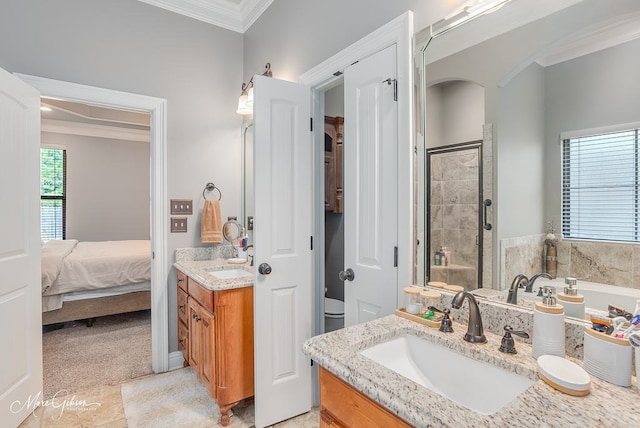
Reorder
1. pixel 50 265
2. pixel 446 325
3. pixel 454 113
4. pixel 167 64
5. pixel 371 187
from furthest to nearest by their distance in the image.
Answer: pixel 50 265, pixel 167 64, pixel 371 187, pixel 454 113, pixel 446 325

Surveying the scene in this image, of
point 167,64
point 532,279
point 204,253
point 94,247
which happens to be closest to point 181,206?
point 204,253

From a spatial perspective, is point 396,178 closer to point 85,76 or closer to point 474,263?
point 474,263

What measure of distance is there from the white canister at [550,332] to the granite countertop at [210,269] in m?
1.54

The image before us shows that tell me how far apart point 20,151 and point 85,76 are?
2.40 feet

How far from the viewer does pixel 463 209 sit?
1351mm

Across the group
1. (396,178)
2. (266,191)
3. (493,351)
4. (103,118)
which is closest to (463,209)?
(396,178)

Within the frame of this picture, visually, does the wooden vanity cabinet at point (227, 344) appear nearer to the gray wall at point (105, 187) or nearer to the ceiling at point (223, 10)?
the ceiling at point (223, 10)

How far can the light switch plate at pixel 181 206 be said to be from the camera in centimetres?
274

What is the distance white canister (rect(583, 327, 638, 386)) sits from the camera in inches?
31.4

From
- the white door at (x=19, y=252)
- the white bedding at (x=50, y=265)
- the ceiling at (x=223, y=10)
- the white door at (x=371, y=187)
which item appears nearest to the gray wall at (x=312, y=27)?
the ceiling at (x=223, y=10)

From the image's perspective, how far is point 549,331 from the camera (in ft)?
3.09

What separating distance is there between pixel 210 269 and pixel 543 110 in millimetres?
2196

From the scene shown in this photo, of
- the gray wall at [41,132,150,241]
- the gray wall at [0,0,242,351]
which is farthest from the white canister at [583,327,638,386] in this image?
the gray wall at [41,132,150,241]

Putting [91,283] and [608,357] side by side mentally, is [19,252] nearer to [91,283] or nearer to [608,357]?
Result: [91,283]
